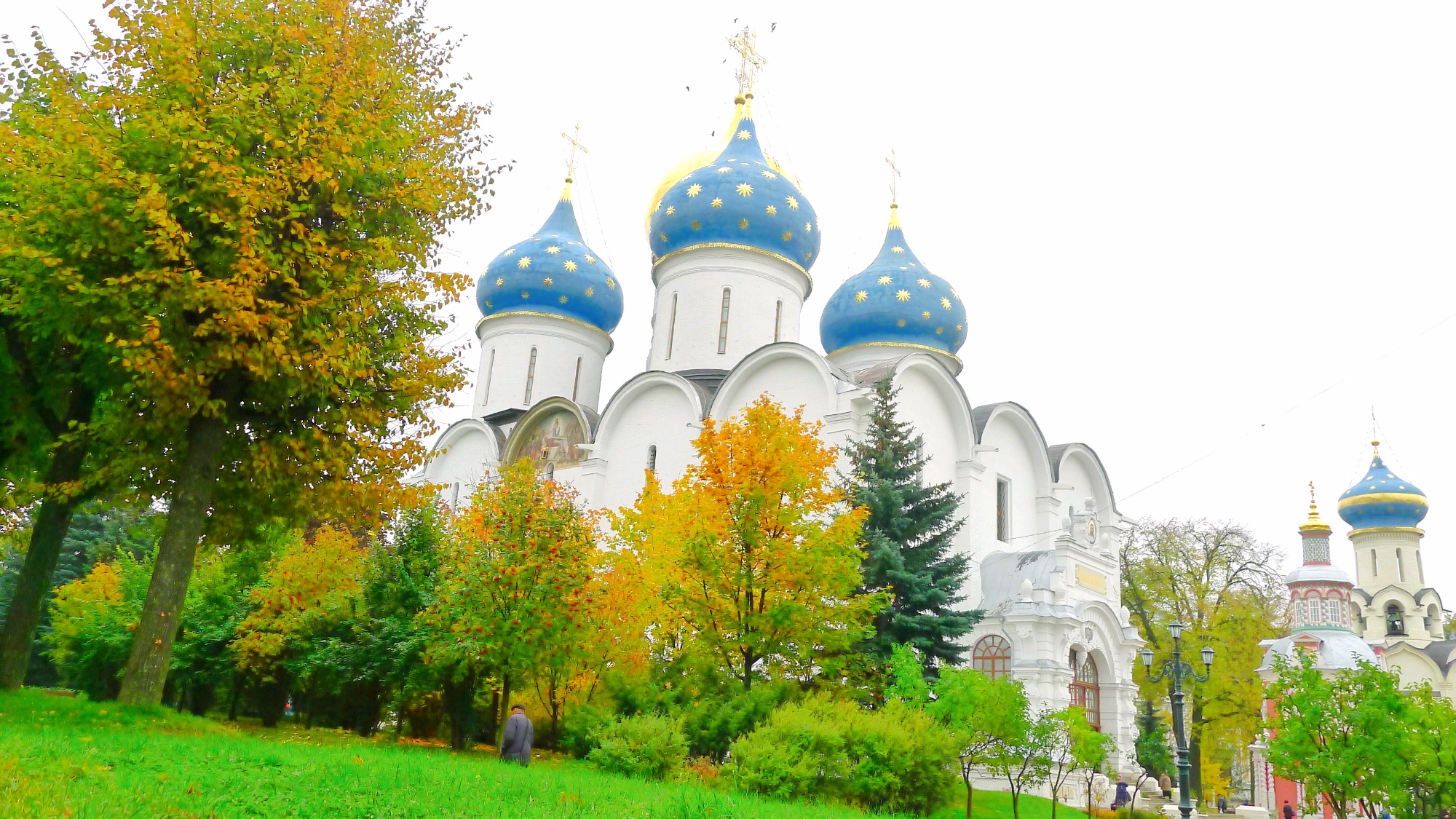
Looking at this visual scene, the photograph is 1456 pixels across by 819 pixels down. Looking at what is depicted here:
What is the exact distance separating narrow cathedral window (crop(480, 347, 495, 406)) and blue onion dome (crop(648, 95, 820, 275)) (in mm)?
5135

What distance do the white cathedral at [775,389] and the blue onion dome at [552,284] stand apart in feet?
0.17

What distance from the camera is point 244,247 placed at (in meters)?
8.63

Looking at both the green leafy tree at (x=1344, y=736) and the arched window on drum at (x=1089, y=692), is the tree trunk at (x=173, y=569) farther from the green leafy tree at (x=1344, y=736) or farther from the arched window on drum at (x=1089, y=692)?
the arched window on drum at (x=1089, y=692)

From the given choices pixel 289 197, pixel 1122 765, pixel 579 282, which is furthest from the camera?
pixel 579 282

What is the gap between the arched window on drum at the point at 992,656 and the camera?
1770cm

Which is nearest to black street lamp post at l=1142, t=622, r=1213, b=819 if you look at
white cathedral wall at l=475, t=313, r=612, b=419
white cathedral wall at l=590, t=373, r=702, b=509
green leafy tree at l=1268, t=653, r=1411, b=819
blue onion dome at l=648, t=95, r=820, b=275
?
green leafy tree at l=1268, t=653, r=1411, b=819

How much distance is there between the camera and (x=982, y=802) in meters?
14.5

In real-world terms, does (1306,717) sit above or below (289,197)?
below

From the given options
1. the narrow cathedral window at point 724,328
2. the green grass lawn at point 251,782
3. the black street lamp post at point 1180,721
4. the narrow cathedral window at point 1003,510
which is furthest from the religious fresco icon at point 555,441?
the green grass lawn at point 251,782

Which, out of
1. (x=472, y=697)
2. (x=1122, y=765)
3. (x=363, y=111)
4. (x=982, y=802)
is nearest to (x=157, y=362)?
(x=363, y=111)

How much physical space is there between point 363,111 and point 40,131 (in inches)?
100

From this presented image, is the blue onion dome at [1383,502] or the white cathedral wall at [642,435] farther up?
the blue onion dome at [1383,502]

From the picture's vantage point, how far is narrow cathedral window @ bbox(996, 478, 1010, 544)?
20656mm

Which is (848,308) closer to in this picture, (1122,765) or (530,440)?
(530,440)
